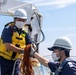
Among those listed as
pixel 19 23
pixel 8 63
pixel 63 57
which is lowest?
pixel 8 63

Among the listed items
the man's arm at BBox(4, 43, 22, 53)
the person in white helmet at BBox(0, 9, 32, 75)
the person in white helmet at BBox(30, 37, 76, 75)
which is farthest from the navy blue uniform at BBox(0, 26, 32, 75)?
the person in white helmet at BBox(30, 37, 76, 75)

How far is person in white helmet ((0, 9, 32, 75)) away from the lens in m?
7.03

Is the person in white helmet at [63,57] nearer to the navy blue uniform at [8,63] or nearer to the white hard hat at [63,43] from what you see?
the white hard hat at [63,43]

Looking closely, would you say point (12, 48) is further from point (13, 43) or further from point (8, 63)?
point (8, 63)

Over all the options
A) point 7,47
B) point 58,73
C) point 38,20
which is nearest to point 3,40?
point 7,47

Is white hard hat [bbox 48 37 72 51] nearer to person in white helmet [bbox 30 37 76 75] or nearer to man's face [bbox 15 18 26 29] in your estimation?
person in white helmet [bbox 30 37 76 75]

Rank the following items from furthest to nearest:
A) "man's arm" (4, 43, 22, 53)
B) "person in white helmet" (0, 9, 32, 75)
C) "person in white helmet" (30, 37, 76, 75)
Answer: "person in white helmet" (0, 9, 32, 75), "man's arm" (4, 43, 22, 53), "person in white helmet" (30, 37, 76, 75)

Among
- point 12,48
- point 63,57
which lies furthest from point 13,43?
point 63,57

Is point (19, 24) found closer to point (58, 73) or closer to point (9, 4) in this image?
point (58, 73)

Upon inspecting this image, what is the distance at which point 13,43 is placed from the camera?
23.6 ft

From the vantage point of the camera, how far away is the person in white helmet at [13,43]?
7.03m

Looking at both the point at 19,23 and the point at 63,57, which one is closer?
the point at 63,57

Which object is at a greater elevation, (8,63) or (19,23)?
(19,23)

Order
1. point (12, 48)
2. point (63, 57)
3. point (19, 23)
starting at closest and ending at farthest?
1. point (63, 57)
2. point (12, 48)
3. point (19, 23)
